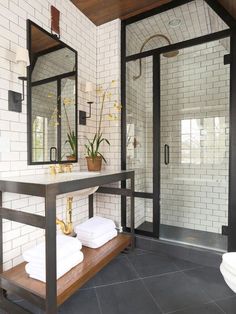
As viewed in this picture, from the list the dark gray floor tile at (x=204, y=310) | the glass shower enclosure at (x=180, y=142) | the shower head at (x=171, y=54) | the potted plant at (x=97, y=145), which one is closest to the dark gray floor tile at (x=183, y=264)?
the glass shower enclosure at (x=180, y=142)

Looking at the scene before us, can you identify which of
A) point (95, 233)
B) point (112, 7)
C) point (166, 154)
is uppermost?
point (112, 7)

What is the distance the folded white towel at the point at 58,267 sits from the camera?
59.1 inches

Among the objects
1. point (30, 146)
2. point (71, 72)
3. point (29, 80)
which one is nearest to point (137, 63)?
point (71, 72)

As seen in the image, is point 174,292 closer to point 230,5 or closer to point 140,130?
point 140,130

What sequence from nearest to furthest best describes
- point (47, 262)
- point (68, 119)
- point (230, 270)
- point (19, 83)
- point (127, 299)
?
point (230, 270) < point (47, 262) < point (127, 299) < point (19, 83) < point (68, 119)

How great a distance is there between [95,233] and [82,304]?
0.63 metres

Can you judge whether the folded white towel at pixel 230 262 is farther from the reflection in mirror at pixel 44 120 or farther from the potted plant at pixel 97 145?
the reflection in mirror at pixel 44 120

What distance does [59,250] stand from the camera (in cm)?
160

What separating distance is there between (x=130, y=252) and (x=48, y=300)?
1.26m

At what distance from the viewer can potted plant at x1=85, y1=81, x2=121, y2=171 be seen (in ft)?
7.74

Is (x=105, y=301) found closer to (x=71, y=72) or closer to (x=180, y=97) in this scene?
(x=71, y=72)

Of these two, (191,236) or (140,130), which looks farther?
(140,130)

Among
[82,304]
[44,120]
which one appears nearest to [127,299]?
[82,304]

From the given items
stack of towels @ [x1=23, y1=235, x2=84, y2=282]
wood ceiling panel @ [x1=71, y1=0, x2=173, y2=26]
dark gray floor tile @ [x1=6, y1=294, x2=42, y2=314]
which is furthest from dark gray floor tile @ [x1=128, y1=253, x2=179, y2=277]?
wood ceiling panel @ [x1=71, y1=0, x2=173, y2=26]
